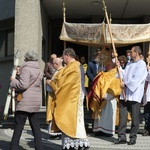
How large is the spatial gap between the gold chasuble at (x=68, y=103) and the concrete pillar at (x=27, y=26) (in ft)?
13.5

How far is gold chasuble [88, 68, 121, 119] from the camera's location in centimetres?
789

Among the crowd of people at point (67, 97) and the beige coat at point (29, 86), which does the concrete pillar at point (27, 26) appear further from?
the beige coat at point (29, 86)

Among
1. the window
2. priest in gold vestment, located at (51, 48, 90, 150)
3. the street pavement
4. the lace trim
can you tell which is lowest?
the street pavement

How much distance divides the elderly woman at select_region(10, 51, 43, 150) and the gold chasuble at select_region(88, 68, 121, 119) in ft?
6.96

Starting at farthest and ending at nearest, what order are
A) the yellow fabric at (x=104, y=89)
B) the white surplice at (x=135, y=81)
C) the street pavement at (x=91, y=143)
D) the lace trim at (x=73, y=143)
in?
the yellow fabric at (x=104, y=89) < the white surplice at (x=135, y=81) < the street pavement at (x=91, y=143) < the lace trim at (x=73, y=143)

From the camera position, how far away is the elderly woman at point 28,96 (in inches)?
240

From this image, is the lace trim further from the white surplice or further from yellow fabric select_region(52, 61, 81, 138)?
the white surplice

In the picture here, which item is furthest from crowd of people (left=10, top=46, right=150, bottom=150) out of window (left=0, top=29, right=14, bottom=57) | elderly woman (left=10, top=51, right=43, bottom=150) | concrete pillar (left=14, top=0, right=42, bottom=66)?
window (left=0, top=29, right=14, bottom=57)

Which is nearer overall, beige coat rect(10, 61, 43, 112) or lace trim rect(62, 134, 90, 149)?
beige coat rect(10, 61, 43, 112)

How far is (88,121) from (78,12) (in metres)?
5.10

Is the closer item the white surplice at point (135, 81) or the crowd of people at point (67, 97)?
the crowd of people at point (67, 97)

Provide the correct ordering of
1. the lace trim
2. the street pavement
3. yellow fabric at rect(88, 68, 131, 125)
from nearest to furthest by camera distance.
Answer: the lace trim
the street pavement
yellow fabric at rect(88, 68, 131, 125)

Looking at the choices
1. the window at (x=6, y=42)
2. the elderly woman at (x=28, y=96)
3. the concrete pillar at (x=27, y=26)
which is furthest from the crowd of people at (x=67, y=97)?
the window at (x=6, y=42)

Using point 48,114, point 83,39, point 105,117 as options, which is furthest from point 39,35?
point 48,114
